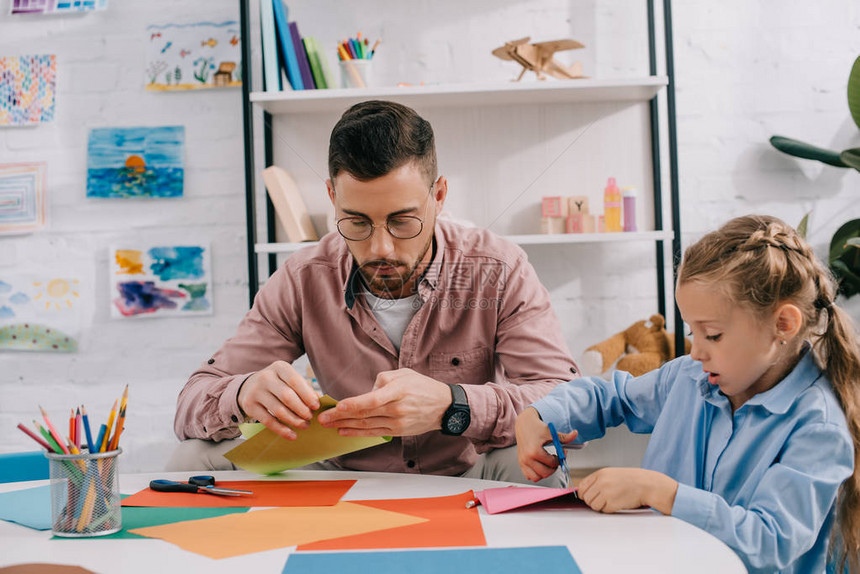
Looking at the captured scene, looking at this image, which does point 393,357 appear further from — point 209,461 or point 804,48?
point 804,48

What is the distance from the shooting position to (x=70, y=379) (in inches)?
95.5

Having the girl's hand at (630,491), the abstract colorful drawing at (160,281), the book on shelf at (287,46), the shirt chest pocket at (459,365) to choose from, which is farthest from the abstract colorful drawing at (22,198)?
the girl's hand at (630,491)

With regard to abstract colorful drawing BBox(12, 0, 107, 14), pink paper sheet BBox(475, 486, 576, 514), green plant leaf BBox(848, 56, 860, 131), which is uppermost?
abstract colorful drawing BBox(12, 0, 107, 14)

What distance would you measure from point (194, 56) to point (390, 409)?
169 centimetres

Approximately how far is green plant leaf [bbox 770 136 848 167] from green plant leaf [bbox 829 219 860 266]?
167 millimetres

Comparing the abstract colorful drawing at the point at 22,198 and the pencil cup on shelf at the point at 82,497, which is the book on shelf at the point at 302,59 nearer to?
the abstract colorful drawing at the point at 22,198

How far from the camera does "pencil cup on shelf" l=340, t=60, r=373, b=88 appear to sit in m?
2.16

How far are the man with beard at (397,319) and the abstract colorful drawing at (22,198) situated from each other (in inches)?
50.0

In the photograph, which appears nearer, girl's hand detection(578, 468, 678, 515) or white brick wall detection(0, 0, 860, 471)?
girl's hand detection(578, 468, 678, 515)

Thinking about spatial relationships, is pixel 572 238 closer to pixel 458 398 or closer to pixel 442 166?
pixel 442 166

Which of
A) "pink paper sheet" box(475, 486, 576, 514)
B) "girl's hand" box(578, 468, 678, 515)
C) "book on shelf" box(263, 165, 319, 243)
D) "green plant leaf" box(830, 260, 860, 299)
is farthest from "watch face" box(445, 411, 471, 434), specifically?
"green plant leaf" box(830, 260, 860, 299)

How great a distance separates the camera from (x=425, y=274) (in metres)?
1.50

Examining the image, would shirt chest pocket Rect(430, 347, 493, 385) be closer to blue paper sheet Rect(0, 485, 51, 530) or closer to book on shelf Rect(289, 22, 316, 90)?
blue paper sheet Rect(0, 485, 51, 530)

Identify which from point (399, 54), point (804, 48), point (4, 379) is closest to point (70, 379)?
point (4, 379)
